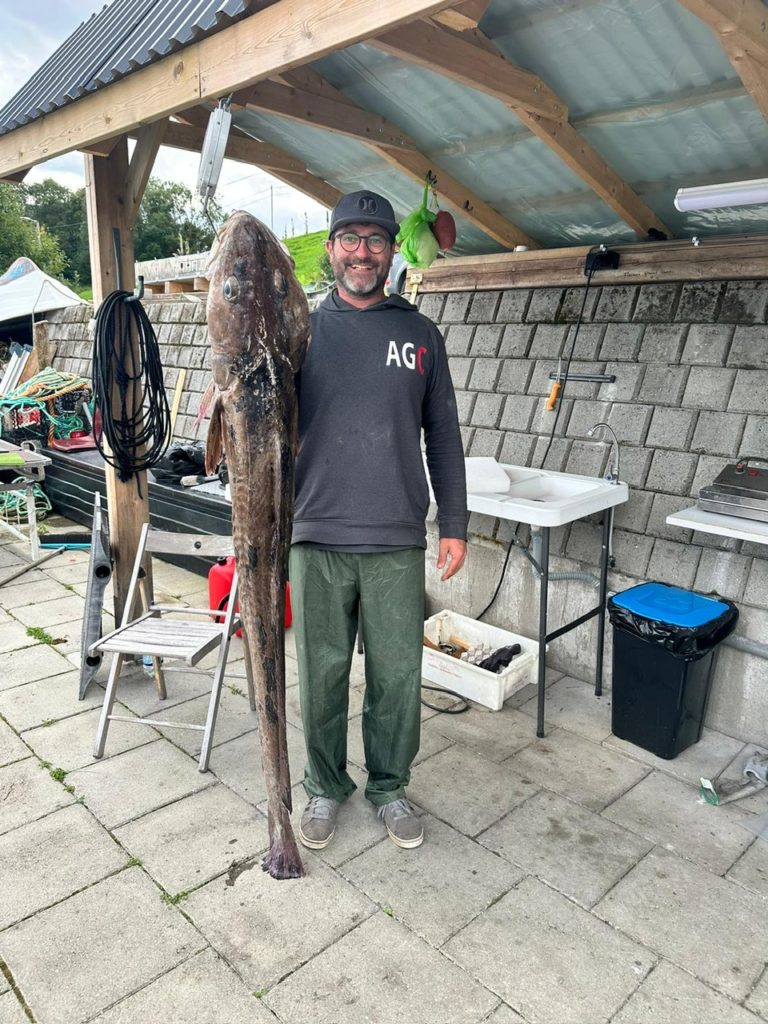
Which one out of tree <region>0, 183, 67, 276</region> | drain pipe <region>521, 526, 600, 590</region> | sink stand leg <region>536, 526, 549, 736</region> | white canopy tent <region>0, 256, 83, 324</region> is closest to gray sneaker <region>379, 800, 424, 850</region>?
sink stand leg <region>536, 526, 549, 736</region>

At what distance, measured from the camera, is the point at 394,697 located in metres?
2.70

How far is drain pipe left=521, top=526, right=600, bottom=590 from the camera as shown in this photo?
3725 millimetres

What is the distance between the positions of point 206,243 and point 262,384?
48.9 m

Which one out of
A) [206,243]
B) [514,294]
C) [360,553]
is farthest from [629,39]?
[206,243]

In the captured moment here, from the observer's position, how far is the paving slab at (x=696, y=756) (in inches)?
129

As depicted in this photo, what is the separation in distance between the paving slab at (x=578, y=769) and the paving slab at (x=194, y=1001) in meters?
1.59

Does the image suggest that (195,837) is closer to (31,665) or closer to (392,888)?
(392,888)

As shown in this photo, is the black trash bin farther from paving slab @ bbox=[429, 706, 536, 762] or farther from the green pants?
the green pants

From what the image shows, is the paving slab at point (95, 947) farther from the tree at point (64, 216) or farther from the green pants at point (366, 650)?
the tree at point (64, 216)

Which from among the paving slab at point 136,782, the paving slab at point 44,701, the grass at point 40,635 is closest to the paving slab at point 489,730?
the paving slab at point 136,782

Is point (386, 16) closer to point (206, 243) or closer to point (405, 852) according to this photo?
point (405, 852)

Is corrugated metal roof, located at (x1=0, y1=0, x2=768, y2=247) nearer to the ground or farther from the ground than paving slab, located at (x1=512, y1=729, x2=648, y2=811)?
farther from the ground

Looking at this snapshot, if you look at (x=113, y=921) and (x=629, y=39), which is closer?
(x=113, y=921)

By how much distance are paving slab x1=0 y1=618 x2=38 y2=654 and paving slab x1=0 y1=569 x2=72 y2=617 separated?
380mm
